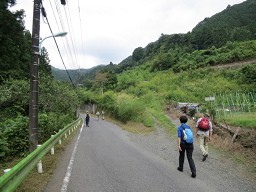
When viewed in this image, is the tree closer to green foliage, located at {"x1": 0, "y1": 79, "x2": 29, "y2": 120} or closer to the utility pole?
green foliage, located at {"x1": 0, "y1": 79, "x2": 29, "y2": 120}

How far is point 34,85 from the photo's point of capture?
896 centimetres

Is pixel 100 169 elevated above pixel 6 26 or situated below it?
below

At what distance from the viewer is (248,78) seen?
44531 millimetres

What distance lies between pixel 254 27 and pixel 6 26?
82.7m

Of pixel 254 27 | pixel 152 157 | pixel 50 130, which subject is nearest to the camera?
pixel 152 157

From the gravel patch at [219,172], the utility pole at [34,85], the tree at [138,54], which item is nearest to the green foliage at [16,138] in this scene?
the utility pole at [34,85]

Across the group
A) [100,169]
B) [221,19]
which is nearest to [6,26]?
[100,169]

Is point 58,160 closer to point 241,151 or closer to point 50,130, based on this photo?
point 50,130

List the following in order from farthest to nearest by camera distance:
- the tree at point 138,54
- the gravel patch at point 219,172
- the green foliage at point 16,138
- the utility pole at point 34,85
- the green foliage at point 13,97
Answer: the tree at point 138,54, the green foliage at point 13,97, the green foliage at point 16,138, the utility pole at point 34,85, the gravel patch at point 219,172

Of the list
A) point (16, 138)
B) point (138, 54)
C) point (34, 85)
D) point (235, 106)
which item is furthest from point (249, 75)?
point (138, 54)

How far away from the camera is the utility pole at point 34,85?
352 inches

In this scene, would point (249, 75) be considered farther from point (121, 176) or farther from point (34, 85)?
point (121, 176)

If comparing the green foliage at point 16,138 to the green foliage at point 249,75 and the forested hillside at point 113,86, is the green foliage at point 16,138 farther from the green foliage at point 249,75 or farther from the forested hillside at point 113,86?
the green foliage at point 249,75

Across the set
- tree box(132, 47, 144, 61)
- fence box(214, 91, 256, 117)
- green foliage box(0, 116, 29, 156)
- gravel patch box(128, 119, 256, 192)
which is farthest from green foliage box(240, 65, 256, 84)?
tree box(132, 47, 144, 61)
